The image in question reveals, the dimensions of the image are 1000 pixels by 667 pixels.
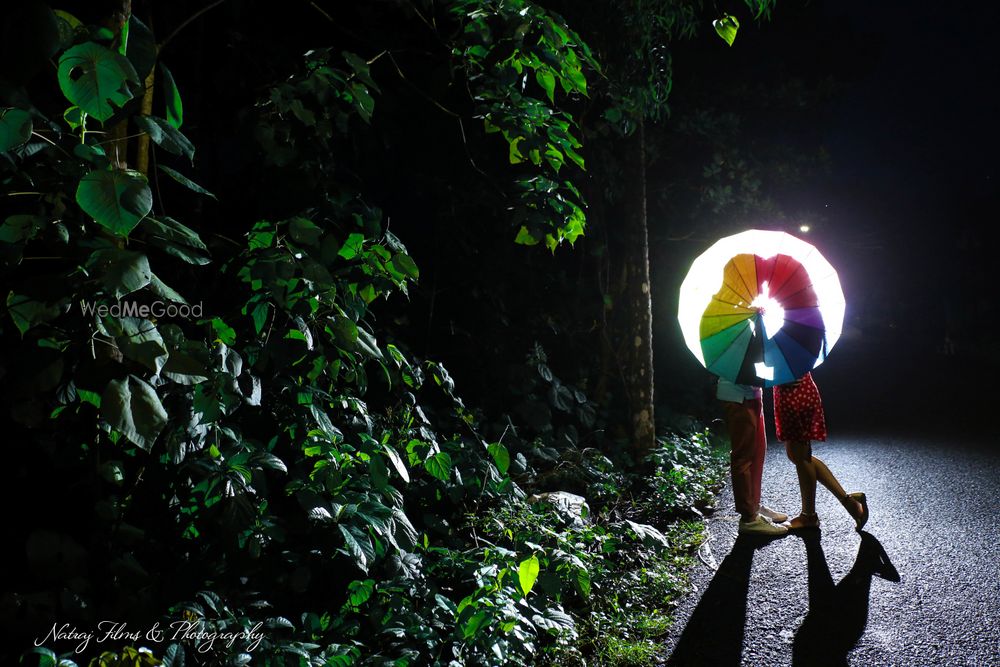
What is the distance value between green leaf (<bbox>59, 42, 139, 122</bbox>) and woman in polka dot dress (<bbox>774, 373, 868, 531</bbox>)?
4.50m

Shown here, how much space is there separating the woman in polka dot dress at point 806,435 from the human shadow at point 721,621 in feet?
2.35

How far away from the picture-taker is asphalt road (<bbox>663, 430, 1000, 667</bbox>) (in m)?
3.27

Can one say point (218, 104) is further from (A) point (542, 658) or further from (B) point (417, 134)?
(A) point (542, 658)

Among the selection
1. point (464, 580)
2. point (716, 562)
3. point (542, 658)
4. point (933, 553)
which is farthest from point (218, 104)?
point (933, 553)

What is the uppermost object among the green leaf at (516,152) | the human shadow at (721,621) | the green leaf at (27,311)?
the green leaf at (516,152)

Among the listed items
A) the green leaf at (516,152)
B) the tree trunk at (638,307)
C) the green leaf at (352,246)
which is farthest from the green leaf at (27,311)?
the tree trunk at (638,307)

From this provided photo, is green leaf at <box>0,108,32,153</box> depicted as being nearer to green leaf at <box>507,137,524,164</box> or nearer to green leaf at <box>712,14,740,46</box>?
green leaf at <box>507,137,524,164</box>

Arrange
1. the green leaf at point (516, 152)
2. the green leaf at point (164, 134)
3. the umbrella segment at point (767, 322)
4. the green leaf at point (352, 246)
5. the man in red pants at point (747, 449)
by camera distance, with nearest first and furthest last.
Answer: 1. the green leaf at point (164, 134)
2. the green leaf at point (352, 246)
3. the green leaf at point (516, 152)
4. the umbrella segment at point (767, 322)
5. the man in red pants at point (747, 449)

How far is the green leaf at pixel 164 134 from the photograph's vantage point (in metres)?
1.58

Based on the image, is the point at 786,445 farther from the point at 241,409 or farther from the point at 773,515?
the point at 241,409

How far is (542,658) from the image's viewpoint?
329 centimetres

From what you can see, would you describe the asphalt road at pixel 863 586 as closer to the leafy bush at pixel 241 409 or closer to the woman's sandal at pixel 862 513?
the woman's sandal at pixel 862 513

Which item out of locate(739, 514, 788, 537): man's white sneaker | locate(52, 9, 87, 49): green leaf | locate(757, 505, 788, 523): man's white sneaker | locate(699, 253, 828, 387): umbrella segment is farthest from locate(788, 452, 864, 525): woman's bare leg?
locate(52, 9, 87, 49): green leaf

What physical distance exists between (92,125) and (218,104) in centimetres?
268
